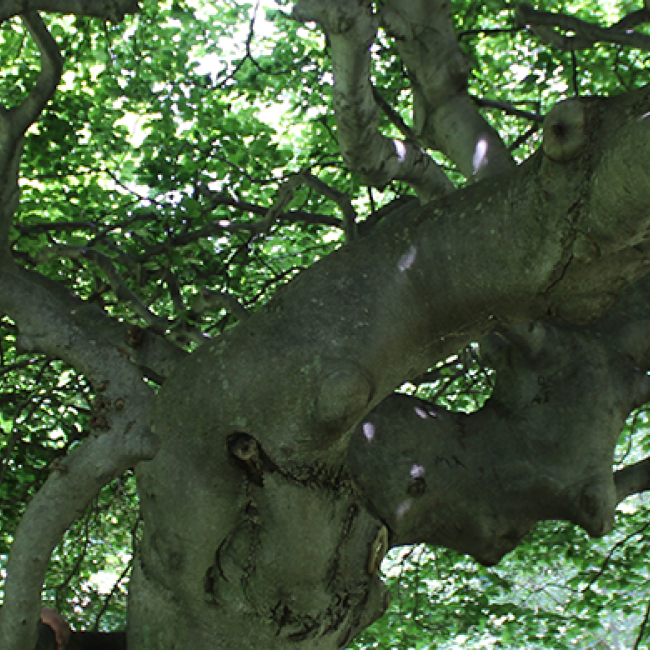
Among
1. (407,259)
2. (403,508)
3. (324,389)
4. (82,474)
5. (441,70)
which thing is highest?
(441,70)

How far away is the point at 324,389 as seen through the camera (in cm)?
251

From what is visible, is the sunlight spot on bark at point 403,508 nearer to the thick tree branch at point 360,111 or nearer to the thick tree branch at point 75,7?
the thick tree branch at point 360,111

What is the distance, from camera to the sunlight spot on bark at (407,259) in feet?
8.82

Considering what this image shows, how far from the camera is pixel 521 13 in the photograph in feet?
12.6

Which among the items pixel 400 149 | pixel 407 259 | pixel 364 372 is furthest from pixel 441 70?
pixel 364 372

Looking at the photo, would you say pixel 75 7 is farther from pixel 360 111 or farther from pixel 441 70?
pixel 441 70

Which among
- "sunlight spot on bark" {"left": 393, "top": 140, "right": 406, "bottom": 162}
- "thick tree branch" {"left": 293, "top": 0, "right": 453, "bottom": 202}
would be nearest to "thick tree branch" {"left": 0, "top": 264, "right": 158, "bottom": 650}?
"thick tree branch" {"left": 293, "top": 0, "right": 453, "bottom": 202}

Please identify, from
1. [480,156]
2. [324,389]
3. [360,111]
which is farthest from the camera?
[480,156]

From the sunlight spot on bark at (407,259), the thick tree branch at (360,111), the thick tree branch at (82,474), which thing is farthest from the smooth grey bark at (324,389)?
the thick tree branch at (360,111)

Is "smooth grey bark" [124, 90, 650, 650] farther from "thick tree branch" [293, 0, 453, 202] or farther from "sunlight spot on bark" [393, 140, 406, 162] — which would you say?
"sunlight spot on bark" [393, 140, 406, 162]

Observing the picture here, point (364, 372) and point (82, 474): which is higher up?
point (364, 372)

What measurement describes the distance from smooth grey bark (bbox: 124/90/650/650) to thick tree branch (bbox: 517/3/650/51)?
4.68ft

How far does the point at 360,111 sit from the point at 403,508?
1.81m

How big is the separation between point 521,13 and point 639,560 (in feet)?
Result: 13.9
